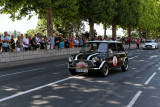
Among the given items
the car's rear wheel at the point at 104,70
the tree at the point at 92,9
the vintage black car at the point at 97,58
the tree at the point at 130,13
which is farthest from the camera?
the tree at the point at 130,13

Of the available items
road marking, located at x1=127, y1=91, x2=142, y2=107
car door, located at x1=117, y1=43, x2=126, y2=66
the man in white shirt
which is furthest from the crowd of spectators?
road marking, located at x1=127, y1=91, x2=142, y2=107

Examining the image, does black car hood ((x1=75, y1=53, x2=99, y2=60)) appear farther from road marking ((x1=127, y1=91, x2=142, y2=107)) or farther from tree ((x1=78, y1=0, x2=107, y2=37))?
tree ((x1=78, y1=0, x2=107, y2=37))

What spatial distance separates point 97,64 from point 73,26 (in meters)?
45.7

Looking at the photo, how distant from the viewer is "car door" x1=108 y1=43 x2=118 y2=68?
11.5m

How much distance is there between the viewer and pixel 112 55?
11.7 meters

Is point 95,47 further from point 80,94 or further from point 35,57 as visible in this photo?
point 35,57

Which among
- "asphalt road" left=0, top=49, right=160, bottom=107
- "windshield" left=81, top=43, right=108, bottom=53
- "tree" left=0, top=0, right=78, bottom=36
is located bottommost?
"asphalt road" left=0, top=49, right=160, bottom=107

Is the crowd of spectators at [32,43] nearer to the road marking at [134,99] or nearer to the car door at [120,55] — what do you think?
the car door at [120,55]

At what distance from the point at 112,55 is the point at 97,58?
147cm

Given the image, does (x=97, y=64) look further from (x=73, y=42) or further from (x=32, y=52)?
(x=73, y=42)

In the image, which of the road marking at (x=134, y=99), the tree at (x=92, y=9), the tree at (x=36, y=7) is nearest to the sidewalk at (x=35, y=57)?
the tree at (x=36, y=7)

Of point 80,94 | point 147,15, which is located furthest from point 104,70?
point 147,15

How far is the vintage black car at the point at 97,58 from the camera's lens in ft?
34.4

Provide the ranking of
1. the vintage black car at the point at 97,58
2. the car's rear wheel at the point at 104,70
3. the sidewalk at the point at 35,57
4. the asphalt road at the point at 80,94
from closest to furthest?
the asphalt road at the point at 80,94 < the vintage black car at the point at 97,58 < the car's rear wheel at the point at 104,70 < the sidewalk at the point at 35,57
